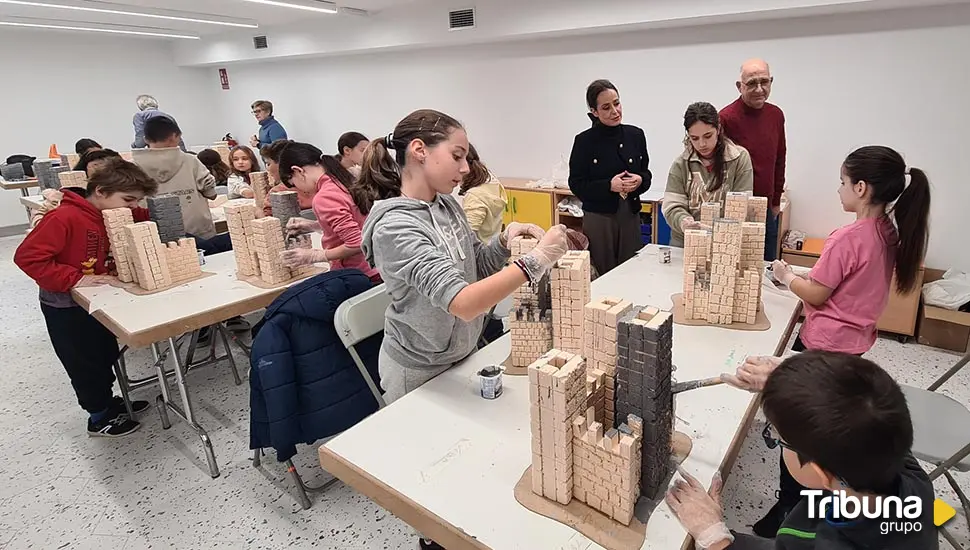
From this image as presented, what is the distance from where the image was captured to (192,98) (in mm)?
9195

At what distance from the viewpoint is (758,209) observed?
2150 mm

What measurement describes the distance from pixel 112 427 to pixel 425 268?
251 centimetres

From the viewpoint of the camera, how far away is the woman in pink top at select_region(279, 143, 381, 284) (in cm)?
259

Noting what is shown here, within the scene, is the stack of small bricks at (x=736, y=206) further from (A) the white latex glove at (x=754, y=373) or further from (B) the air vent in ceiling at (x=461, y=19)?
(B) the air vent in ceiling at (x=461, y=19)

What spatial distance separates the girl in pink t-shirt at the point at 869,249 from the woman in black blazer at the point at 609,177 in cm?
129

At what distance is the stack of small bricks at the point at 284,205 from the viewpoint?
2676 millimetres

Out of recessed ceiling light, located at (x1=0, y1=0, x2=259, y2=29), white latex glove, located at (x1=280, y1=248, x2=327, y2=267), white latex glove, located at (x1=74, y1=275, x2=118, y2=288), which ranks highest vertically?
recessed ceiling light, located at (x1=0, y1=0, x2=259, y2=29)

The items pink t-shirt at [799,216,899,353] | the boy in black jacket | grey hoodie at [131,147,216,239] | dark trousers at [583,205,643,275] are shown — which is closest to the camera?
the boy in black jacket

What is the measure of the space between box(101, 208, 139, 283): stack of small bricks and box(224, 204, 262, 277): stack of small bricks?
0.45 m

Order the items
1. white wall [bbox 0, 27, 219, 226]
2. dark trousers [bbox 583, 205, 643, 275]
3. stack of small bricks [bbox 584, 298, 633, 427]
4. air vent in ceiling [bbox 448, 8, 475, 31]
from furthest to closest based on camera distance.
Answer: white wall [bbox 0, 27, 219, 226]
air vent in ceiling [bbox 448, 8, 475, 31]
dark trousers [bbox 583, 205, 643, 275]
stack of small bricks [bbox 584, 298, 633, 427]

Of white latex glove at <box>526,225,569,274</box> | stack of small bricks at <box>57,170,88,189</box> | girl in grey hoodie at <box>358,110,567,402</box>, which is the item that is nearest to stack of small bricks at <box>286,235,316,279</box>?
girl in grey hoodie at <box>358,110,567,402</box>

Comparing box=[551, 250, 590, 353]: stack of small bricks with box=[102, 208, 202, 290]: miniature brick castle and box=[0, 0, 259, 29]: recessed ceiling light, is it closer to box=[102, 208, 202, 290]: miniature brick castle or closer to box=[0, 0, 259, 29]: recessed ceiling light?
box=[102, 208, 202, 290]: miniature brick castle

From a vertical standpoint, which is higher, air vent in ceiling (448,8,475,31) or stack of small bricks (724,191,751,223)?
air vent in ceiling (448,8,475,31)

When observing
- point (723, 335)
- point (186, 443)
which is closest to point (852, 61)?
point (723, 335)
